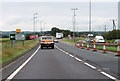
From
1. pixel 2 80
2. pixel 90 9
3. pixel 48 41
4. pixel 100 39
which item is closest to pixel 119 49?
pixel 2 80

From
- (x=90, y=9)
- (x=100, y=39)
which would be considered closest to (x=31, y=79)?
(x=90, y=9)

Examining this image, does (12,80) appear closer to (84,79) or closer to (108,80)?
(84,79)

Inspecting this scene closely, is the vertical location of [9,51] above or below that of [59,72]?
above

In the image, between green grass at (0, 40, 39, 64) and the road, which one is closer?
the road

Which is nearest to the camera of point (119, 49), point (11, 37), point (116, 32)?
point (119, 49)

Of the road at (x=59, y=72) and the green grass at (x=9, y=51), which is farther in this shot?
the green grass at (x=9, y=51)

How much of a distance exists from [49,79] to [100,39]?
6803 centimetres

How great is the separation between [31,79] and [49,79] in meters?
0.70

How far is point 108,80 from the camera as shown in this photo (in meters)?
9.14

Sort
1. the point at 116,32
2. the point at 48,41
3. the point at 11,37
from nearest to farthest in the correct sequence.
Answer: the point at 11,37 → the point at 48,41 → the point at 116,32

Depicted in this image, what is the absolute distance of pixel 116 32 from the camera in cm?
10069

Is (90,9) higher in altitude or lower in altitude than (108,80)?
higher

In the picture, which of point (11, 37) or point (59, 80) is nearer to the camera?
point (59, 80)

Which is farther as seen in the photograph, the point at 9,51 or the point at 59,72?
the point at 9,51
